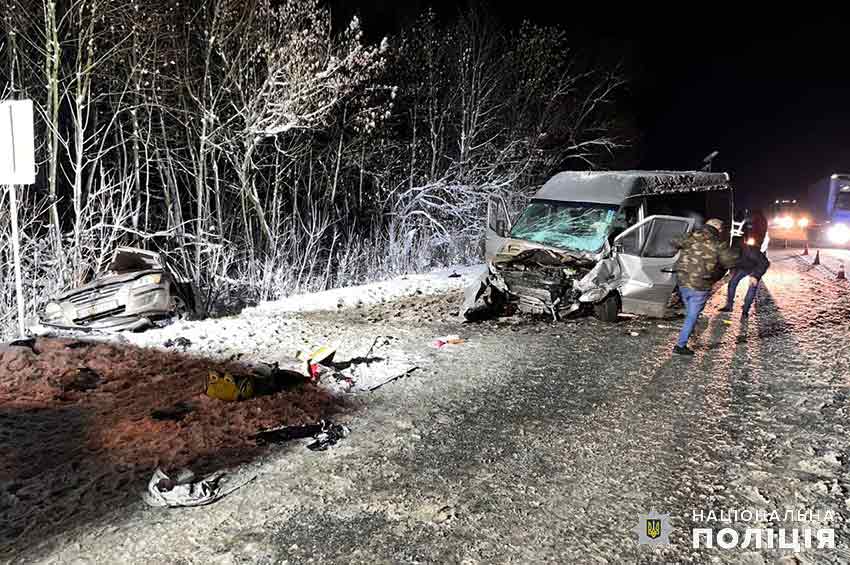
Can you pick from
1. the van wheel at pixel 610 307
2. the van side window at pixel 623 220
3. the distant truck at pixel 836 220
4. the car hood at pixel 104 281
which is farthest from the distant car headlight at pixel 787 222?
the car hood at pixel 104 281

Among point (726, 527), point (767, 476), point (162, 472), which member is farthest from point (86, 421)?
point (767, 476)

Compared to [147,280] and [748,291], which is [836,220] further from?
[147,280]

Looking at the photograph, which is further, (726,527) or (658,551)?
(726,527)

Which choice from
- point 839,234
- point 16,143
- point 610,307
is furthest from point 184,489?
point 839,234

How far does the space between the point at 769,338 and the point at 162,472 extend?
758 centimetres

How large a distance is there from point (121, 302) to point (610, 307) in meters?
A: 7.32

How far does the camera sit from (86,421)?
18.1 ft

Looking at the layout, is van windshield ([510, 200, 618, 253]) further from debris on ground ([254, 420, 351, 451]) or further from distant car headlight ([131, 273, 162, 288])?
distant car headlight ([131, 273, 162, 288])

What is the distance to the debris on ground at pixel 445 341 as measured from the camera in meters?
8.20

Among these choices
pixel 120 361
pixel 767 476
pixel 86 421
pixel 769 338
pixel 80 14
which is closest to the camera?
pixel 767 476

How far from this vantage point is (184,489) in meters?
4.07

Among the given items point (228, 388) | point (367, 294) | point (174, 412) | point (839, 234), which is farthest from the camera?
point (839, 234)

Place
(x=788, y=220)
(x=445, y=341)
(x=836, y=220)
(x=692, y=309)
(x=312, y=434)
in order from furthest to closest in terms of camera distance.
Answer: (x=788, y=220), (x=836, y=220), (x=445, y=341), (x=692, y=309), (x=312, y=434)

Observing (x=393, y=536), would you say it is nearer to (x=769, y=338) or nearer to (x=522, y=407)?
(x=522, y=407)
